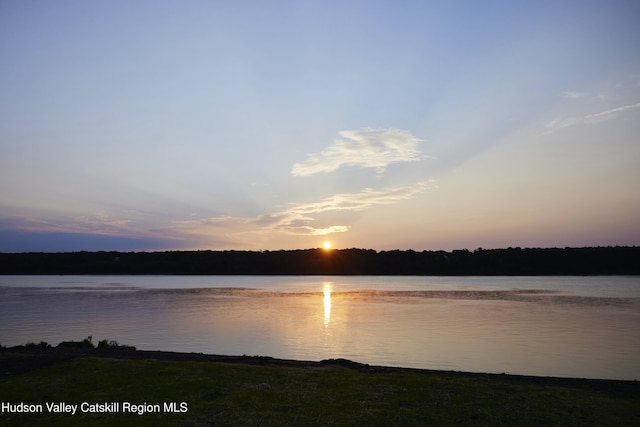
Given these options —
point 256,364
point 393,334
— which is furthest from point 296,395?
point 393,334

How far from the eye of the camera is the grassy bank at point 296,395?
48.1ft

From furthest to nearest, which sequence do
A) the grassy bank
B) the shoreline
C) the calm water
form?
the calm water, the shoreline, the grassy bank

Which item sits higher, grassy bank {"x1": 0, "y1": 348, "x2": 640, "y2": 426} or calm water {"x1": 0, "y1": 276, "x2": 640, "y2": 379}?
grassy bank {"x1": 0, "y1": 348, "x2": 640, "y2": 426}

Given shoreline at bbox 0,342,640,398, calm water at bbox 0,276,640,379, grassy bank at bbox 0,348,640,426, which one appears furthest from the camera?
calm water at bbox 0,276,640,379

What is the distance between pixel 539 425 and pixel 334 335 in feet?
94.1

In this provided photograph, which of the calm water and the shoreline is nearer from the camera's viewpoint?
the shoreline

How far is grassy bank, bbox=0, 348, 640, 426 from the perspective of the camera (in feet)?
48.1

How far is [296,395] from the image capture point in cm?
1725

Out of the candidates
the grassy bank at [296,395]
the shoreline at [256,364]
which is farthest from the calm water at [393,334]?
the grassy bank at [296,395]

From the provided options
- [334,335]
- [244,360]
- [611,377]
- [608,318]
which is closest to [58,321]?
[334,335]

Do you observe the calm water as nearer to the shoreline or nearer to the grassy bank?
the shoreline

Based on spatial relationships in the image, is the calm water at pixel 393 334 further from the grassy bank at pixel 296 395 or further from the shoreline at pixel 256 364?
the grassy bank at pixel 296 395

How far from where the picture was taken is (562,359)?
30781 mm

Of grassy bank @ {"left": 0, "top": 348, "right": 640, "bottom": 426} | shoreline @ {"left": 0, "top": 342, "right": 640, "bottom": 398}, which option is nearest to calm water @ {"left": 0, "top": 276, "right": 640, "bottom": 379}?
shoreline @ {"left": 0, "top": 342, "right": 640, "bottom": 398}
